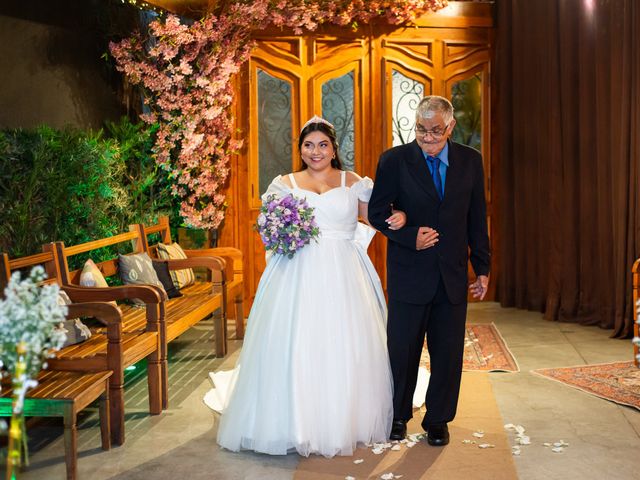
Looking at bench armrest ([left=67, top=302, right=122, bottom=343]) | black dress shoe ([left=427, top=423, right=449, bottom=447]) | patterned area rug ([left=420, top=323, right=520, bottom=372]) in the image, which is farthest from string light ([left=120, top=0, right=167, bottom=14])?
black dress shoe ([left=427, top=423, right=449, bottom=447])

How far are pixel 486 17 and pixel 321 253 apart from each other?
5.03 metres

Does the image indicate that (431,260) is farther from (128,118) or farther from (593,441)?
(128,118)

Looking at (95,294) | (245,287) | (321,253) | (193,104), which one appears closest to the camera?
(321,253)

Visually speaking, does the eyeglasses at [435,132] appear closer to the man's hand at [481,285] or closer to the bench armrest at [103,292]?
the man's hand at [481,285]

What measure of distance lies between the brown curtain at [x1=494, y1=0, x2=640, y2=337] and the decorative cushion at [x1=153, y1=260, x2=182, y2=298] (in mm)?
3456

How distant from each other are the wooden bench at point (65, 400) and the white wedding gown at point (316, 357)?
713mm

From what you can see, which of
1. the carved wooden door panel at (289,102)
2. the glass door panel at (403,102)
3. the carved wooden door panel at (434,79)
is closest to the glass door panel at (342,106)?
the carved wooden door panel at (289,102)

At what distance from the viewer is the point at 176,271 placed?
21.6ft

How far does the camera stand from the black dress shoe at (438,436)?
4.21 meters

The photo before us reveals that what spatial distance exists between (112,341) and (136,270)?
5.17ft

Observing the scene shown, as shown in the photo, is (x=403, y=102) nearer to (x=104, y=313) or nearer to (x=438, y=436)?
(x=438, y=436)

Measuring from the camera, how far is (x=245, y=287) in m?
8.17

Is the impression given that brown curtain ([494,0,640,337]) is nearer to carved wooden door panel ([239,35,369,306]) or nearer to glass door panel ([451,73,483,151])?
glass door panel ([451,73,483,151])

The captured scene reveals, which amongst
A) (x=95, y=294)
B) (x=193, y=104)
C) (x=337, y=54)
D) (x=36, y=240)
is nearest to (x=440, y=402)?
(x=95, y=294)
